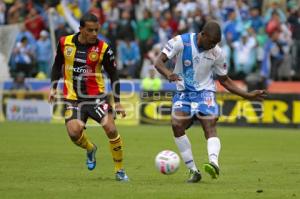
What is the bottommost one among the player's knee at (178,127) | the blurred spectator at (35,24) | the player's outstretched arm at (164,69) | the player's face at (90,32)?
the player's knee at (178,127)

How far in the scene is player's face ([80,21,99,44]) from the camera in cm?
1218

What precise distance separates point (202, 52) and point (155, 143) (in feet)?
28.2

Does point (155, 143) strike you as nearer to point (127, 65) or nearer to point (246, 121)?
point (246, 121)

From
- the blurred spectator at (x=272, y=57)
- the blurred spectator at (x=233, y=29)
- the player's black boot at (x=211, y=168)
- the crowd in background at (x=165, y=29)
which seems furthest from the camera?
the blurred spectator at (x=233, y=29)

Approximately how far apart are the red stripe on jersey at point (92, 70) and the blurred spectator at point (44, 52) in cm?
1796

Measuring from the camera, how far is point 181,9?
29797 millimetres

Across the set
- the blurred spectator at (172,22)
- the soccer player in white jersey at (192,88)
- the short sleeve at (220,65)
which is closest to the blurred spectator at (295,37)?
the blurred spectator at (172,22)

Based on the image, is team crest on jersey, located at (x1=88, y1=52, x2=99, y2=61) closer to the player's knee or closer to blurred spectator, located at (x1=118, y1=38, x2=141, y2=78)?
the player's knee

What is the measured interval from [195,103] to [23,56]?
62.7ft

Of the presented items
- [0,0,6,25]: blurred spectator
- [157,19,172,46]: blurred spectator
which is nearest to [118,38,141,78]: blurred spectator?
[157,19,172,46]: blurred spectator

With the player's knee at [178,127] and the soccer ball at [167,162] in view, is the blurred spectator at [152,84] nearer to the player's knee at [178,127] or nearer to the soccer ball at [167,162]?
the player's knee at [178,127]

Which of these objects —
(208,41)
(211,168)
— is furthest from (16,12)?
(211,168)

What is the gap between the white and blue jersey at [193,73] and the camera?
12.2 m

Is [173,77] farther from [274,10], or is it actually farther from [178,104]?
[274,10]
